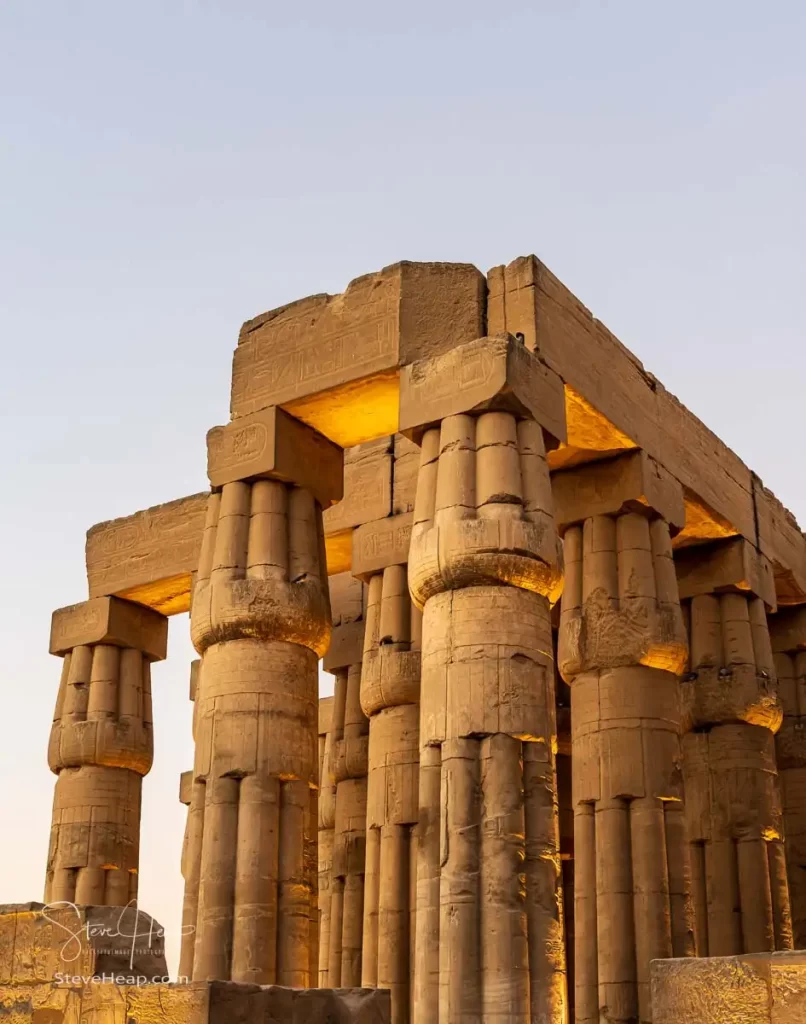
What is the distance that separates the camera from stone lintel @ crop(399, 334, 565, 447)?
1386cm

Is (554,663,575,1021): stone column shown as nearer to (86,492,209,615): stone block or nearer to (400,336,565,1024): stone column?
(86,492,209,615): stone block

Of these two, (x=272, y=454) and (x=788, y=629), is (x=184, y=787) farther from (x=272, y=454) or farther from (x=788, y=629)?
(x=272, y=454)

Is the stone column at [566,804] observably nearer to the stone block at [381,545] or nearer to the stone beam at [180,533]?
the stone block at [381,545]

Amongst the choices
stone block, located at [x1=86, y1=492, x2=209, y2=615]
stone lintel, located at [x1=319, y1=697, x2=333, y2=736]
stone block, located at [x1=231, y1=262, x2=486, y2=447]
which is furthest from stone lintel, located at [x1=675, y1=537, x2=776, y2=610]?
stone lintel, located at [x1=319, y1=697, x2=333, y2=736]

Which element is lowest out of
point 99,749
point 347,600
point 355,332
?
point 99,749

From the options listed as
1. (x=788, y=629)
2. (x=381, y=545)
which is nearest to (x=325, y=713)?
(x=381, y=545)

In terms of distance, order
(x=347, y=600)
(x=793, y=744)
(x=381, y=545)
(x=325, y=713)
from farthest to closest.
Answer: (x=325, y=713)
(x=347, y=600)
(x=793, y=744)
(x=381, y=545)

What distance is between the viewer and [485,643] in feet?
42.1

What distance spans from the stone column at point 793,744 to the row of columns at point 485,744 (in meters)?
0.05

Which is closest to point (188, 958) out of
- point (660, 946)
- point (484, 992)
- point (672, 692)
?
point (484, 992)

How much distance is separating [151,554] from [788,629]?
30.9 ft

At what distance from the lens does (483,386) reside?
13898mm

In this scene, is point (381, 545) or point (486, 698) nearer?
point (486, 698)

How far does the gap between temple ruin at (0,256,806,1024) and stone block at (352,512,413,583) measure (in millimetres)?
61
